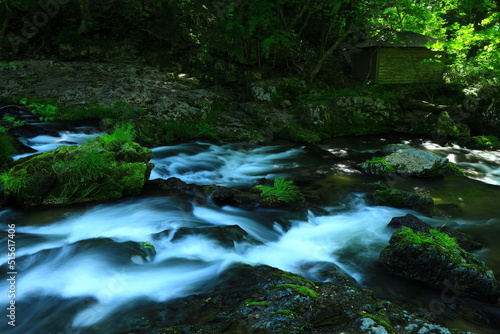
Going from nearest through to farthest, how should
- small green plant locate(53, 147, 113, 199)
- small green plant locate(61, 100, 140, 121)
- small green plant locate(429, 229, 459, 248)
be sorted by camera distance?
small green plant locate(429, 229, 459, 248) → small green plant locate(53, 147, 113, 199) → small green plant locate(61, 100, 140, 121)

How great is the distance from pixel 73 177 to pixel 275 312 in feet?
14.7

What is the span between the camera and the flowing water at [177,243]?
141 inches

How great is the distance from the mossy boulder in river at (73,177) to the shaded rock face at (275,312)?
3.10 meters

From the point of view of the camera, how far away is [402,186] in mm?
7820

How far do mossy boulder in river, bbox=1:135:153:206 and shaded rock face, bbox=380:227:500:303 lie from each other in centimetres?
443

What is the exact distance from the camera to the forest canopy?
543 inches

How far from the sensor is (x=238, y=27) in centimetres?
1391

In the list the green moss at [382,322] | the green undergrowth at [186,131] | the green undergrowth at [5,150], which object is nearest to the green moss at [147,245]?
the green moss at [382,322]

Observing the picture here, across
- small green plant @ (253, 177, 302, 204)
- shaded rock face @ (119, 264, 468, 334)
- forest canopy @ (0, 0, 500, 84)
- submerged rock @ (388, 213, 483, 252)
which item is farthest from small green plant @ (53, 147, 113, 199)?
forest canopy @ (0, 0, 500, 84)

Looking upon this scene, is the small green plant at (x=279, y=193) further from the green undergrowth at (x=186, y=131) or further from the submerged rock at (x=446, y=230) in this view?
the green undergrowth at (x=186, y=131)

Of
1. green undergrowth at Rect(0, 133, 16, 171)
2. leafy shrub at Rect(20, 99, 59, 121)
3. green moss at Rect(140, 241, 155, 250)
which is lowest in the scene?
green moss at Rect(140, 241, 155, 250)

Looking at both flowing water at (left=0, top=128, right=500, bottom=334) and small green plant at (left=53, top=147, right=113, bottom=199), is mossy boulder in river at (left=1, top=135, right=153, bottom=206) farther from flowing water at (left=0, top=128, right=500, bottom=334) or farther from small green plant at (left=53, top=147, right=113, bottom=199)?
flowing water at (left=0, top=128, right=500, bottom=334)

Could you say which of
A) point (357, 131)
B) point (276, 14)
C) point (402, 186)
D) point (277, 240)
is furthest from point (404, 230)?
point (276, 14)

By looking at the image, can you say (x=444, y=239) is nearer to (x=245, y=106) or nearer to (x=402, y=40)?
(x=245, y=106)
